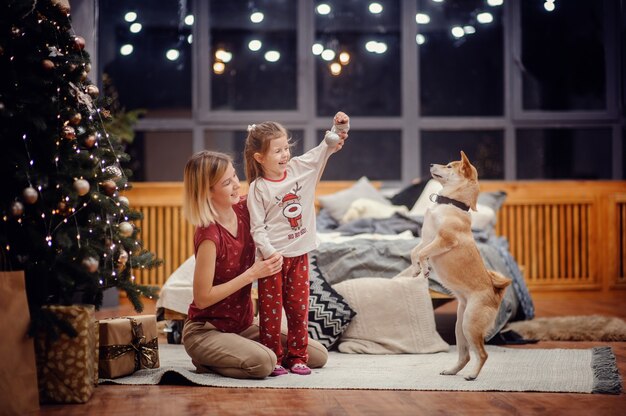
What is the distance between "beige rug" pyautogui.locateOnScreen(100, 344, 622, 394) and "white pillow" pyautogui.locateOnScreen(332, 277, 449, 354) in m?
0.16

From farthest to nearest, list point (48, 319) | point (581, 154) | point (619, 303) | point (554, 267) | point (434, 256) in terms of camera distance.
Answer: point (581, 154) → point (554, 267) → point (619, 303) → point (434, 256) → point (48, 319)

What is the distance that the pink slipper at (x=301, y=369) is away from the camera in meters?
3.44

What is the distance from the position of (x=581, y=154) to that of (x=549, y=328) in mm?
3165

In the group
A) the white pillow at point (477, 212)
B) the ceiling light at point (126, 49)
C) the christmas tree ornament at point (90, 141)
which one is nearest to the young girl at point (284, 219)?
the christmas tree ornament at point (90, 141)

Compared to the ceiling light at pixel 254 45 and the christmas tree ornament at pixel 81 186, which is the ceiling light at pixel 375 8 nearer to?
the ceiling light at pixel 254 45

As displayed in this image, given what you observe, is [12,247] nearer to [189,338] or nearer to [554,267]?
[189,338]

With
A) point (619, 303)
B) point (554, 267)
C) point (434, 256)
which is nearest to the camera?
point (434, 256)

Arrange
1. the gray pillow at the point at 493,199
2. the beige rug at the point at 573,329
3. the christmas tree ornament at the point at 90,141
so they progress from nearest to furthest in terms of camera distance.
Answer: the christmas tree ornament at the point at 90,141 < the beige rug at the point at 573,329 < the gray pillow at the point at 493,199

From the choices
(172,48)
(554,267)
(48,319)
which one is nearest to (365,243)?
(48,319)

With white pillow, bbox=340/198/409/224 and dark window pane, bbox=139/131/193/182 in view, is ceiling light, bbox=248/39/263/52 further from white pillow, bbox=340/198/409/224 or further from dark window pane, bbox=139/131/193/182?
white pillow, bbox=340/198/409/224

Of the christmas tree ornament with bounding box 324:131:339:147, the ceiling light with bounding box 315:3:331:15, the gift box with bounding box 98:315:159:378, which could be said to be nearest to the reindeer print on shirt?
the christmas tree ornament with bounding box 324:131:339:147

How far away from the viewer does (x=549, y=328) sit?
15.7 ft

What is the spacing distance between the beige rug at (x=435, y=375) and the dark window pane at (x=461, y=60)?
12.6 ft

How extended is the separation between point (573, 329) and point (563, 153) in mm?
3155
